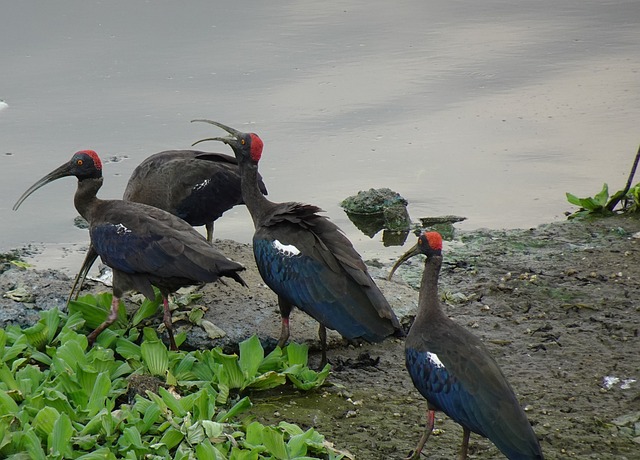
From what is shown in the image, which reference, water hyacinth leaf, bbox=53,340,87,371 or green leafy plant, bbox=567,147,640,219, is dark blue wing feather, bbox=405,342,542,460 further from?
green leafy plant, bbox=567,147,640,219

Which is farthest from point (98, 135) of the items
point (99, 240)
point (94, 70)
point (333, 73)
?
point (99, 240)

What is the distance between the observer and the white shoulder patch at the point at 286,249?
21.1 feet

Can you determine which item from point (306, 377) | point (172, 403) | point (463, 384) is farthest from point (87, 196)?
point (463, 384)

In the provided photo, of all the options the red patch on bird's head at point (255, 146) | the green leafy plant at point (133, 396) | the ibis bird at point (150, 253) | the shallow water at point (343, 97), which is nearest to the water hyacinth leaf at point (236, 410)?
the green leafy plant at point (133, 396)

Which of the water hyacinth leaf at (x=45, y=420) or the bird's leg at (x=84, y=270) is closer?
the water hyacinth leaf at (x=45, y=420)

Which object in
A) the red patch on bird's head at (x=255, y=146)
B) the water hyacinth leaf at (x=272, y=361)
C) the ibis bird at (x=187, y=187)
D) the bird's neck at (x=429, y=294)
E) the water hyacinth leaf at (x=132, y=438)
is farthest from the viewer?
the ibis bird at (x=187, y=187)

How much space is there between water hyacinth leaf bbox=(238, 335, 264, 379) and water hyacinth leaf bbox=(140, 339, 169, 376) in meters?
0.40

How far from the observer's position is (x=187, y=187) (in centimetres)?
792

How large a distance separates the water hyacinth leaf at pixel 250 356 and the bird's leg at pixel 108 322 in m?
0.87

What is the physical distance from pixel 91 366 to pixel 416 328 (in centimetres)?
170

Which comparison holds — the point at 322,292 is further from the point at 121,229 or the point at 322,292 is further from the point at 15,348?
the point at 15,348

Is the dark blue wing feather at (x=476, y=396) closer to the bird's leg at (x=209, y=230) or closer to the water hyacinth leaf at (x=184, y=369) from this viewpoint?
the water hyacinth leaf at (x=184, y=369)

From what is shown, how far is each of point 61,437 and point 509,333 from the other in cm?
301

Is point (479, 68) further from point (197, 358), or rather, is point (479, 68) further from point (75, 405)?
point (75, 405)
